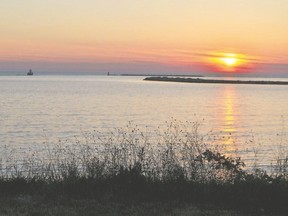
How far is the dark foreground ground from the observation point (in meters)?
7.56

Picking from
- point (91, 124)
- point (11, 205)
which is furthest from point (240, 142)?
point (11, 205)

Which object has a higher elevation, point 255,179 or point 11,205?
point 255,179

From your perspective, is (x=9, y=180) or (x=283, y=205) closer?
(x=283, y=205)

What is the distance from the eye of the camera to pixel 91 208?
25.7 ft

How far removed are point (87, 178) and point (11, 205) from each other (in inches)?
74.3

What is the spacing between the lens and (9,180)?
9344mm

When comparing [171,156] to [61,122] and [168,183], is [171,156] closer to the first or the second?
[168,183]

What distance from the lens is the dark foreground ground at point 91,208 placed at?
756 centimetres

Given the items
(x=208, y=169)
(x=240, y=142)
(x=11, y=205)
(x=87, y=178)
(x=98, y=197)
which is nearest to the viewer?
(x=11, y=205)

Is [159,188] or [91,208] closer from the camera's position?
[91,208]

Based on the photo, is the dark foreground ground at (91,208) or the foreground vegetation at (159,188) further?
the foreground vegetation at (159,188)

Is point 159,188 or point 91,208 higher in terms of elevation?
point 159,188

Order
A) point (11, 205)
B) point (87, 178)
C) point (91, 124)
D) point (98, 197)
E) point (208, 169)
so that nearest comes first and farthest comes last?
point (11, 205)
point (98, 197)
point (87, 178)
point (208, 169)
point (91, 124)

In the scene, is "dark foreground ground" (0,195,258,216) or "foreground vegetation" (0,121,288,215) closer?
"dark foreground ground" (0,195,258,216)
